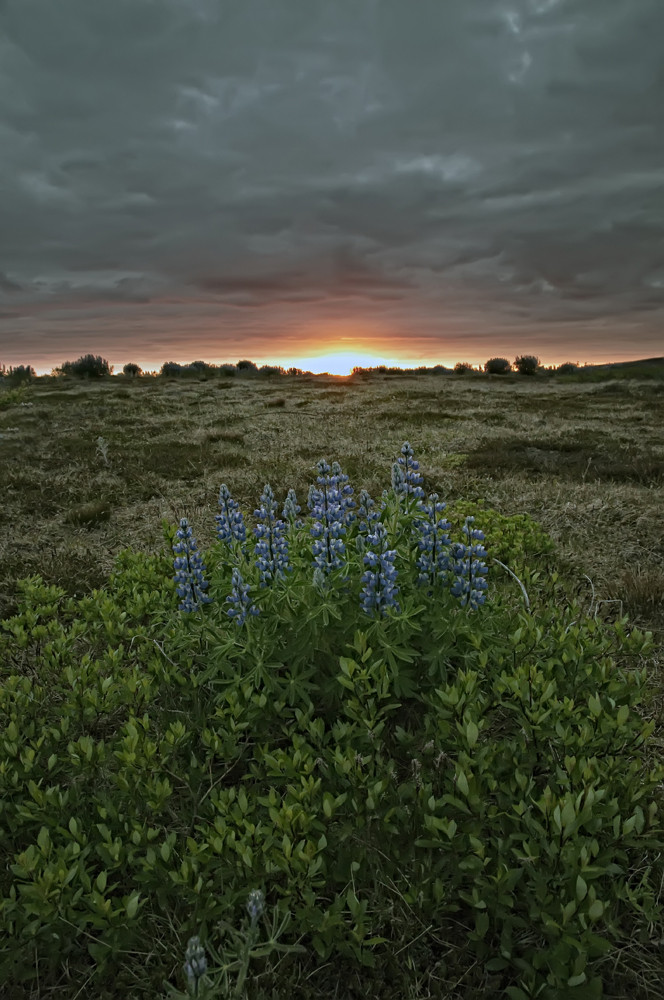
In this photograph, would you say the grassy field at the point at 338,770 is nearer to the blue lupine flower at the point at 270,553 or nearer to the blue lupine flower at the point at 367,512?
the blue lupine flower at the point at 270,553

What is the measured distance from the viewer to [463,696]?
8.86 feet

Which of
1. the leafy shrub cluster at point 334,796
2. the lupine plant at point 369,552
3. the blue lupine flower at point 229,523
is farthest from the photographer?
the blue lupine flower at point 229,523

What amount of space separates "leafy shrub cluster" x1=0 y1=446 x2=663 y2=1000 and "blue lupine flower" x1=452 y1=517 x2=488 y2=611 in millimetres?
20

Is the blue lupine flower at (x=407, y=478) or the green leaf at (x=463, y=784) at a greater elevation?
the blue lupine flower at (x=407, y=478)

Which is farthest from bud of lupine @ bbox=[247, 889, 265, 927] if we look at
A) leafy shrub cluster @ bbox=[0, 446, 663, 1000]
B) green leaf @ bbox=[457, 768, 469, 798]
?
green leaf @ bbox=[457, 768, 469, 798]

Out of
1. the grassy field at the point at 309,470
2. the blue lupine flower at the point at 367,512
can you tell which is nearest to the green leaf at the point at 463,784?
the blue lupine flower at the point at 367,512

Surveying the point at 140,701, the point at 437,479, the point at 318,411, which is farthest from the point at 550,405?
the point at 140,701

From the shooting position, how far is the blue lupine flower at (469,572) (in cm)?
317

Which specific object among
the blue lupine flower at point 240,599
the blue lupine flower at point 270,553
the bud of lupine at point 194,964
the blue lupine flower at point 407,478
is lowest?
the bud of lupine at point 194,964

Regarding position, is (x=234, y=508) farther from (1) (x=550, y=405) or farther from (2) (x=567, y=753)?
(1) (x=550, y=405)

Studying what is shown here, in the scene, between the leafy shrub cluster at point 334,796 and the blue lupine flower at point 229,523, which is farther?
the blue lupine flower at point 229,523

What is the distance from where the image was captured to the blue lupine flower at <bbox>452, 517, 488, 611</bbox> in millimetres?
3166

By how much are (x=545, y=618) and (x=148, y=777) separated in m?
2.65

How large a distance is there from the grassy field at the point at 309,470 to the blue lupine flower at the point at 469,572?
2.53 metres
